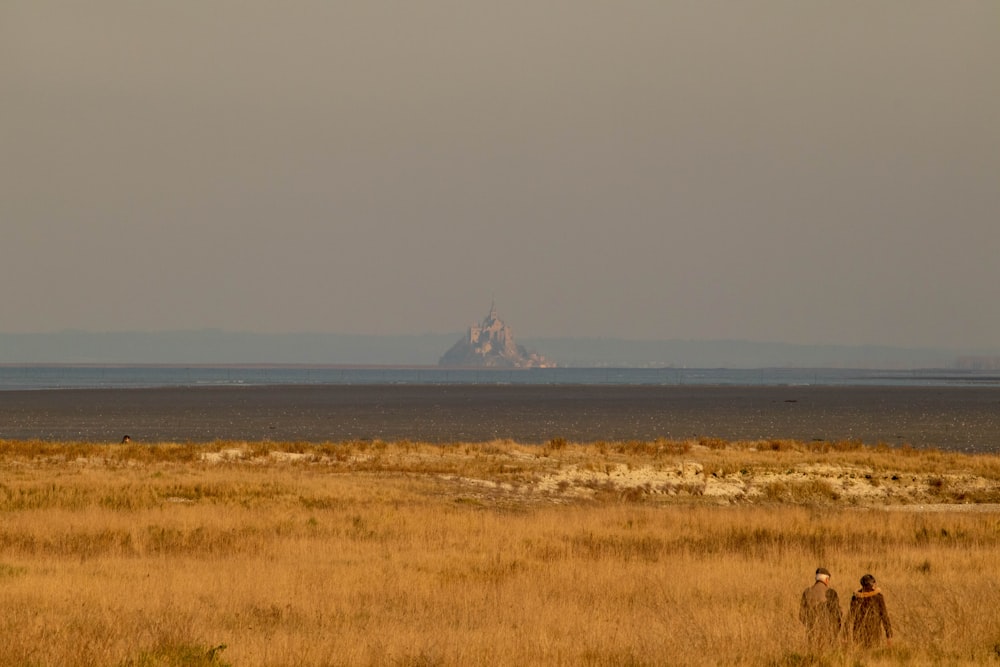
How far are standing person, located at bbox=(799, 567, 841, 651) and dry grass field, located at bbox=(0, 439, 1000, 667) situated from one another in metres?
0.32

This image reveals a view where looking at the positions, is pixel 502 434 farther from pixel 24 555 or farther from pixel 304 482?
pixel 24 555

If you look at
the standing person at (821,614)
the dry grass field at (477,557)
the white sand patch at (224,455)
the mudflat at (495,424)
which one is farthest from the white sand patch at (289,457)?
the standing person at (821,614)

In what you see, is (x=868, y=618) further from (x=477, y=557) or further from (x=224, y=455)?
(x=224, y=455)

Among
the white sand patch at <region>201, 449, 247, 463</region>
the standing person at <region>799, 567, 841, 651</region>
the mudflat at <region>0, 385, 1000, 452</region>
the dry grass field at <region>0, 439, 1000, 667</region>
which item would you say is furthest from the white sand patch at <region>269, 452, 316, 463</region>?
the standing person at <region>799, 567, 841, 651</region>

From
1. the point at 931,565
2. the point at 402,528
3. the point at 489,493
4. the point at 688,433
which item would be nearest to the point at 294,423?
the point at 688,433

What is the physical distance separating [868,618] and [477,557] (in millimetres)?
10233

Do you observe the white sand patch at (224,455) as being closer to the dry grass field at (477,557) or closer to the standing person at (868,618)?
the dry grass field at (477,557)

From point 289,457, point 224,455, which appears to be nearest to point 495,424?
point 289,457

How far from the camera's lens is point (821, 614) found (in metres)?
15.4

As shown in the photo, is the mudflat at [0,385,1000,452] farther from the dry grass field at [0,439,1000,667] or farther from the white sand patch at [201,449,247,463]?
the dry grass field at [0,439,1000,667]

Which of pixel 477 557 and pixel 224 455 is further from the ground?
pixel 477 557

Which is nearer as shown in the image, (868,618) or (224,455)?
(868,618)

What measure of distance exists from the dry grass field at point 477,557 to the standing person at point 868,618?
1.38 ft

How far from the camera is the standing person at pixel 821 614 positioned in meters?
15.1
